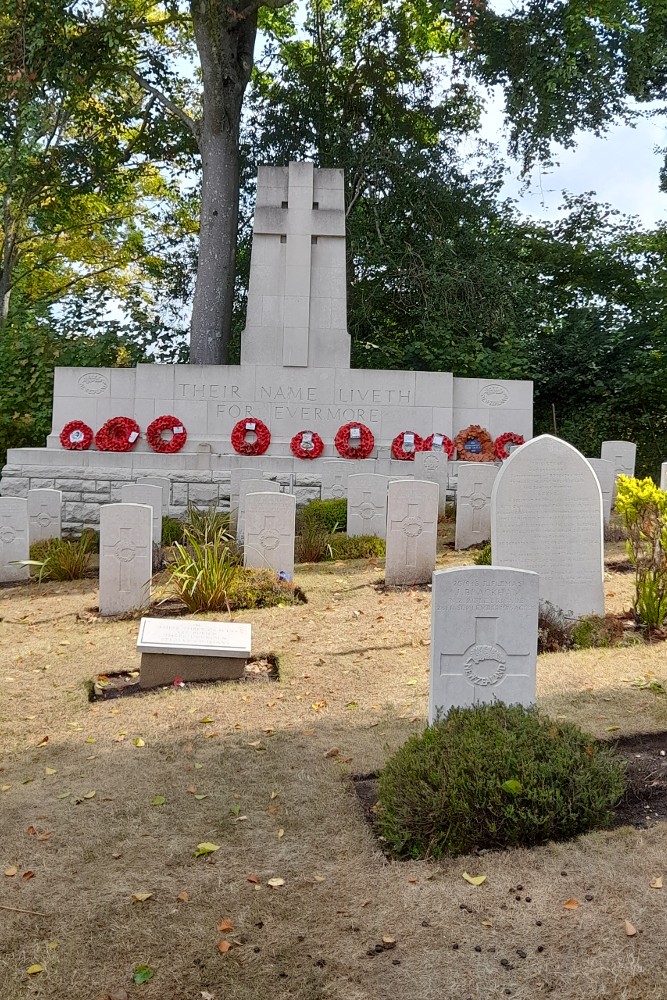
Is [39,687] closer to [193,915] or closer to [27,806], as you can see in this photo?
[27,806]

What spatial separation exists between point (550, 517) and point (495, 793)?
11.0ft

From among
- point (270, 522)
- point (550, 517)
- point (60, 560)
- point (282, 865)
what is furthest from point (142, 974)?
point (60, 560)

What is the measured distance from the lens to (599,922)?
2.94 metres

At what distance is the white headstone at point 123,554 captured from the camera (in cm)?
768

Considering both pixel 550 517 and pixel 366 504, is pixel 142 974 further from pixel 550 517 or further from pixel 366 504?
pixel 366 504

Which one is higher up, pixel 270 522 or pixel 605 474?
pixel 605 474

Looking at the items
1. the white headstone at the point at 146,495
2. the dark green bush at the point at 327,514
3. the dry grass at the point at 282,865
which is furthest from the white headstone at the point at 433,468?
the dry grass at the point at 282,865

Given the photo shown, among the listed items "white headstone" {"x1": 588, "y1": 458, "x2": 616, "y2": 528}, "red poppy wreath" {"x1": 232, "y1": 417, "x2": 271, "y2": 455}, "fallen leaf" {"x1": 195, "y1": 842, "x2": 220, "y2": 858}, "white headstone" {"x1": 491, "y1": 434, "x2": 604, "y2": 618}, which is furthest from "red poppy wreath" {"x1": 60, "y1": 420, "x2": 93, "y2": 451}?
"fallen leaf" {"x1": 195, "y1": 842, "x2": 220, "y2": 858}

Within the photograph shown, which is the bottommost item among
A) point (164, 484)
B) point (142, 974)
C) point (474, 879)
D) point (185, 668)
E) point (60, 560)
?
point (142, 974)

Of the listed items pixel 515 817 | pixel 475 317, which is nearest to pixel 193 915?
pixel 515 817

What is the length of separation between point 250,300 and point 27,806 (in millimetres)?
10629

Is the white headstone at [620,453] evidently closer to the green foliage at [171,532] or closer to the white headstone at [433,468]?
the white headstone at [433,468]

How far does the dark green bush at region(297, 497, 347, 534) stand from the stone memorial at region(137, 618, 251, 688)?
4.89m

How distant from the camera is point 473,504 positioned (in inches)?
396
